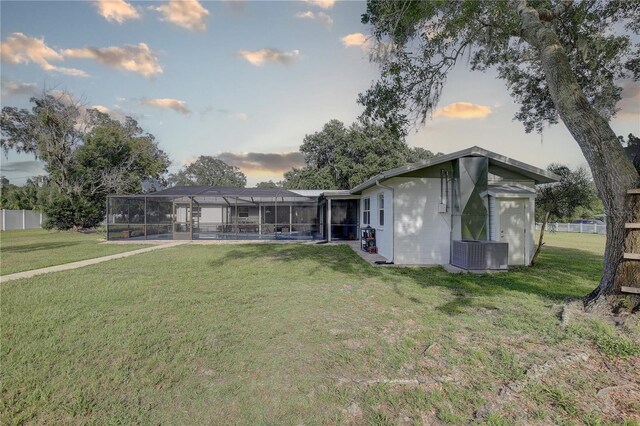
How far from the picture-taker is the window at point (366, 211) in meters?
13.2

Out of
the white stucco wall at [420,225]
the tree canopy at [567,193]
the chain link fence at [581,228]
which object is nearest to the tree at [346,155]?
the chain link fence at [581,228]

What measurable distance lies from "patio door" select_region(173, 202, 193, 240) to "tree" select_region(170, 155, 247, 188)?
36142 millimetres

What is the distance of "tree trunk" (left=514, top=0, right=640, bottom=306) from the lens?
4086mm

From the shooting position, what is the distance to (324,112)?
444 inches

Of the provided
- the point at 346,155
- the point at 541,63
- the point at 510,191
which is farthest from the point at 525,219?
the point at 346,155

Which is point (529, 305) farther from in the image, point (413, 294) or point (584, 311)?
point (413, 294)

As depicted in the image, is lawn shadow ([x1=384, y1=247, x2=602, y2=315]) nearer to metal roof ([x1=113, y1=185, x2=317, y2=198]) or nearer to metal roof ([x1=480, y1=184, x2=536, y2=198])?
metal roof ([x1=480, y1=184, x2=536, y2=198])

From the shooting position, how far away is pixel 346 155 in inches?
1222

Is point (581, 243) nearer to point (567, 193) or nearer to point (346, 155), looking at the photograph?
point (567, 193)

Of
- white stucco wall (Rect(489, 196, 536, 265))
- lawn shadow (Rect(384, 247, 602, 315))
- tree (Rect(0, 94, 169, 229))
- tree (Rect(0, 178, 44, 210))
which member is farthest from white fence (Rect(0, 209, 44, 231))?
white stucco wall (Rect(489, 196, 536, 265))

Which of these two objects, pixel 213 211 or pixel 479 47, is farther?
pixel 213 211

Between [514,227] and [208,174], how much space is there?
2198 inches

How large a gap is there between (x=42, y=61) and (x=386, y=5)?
41.6 feet

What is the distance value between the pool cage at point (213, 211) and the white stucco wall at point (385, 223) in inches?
220
